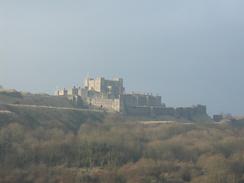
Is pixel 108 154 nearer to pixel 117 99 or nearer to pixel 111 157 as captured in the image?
pixel 111 157

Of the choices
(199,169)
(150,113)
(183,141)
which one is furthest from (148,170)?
(150,113)

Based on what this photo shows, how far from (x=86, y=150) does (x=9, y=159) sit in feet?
28.3

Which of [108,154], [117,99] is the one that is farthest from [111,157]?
[117,99]

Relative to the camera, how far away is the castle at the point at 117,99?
11800 cm

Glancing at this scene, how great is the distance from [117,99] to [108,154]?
177ft

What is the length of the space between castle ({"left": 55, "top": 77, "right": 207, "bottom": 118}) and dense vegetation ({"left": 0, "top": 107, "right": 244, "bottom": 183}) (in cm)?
2992

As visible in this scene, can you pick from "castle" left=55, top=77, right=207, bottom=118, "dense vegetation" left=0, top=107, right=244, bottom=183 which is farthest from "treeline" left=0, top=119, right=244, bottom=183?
"castle" left=55, top=77, right=207, bottom=118

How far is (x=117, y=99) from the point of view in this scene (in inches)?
4643

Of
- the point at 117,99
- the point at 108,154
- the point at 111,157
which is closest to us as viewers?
the point at 111,157

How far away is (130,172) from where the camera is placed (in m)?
57.7

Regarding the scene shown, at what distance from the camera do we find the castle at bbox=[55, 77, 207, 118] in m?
118

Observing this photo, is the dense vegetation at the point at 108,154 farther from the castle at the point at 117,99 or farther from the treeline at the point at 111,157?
the castle at the point at 117,99

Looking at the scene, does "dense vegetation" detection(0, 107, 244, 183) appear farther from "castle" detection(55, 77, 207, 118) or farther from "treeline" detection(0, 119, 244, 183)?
"castle" detection(55, 77, 207, 118)

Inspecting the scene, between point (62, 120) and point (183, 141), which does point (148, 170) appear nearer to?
point (183, 141)
